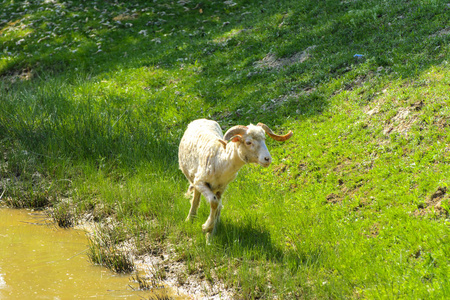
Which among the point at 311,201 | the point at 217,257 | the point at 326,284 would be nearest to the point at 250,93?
the point at 311,201

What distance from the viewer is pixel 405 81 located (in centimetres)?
1027

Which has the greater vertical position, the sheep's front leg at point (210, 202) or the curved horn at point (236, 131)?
the curved horn at point (236, 131)

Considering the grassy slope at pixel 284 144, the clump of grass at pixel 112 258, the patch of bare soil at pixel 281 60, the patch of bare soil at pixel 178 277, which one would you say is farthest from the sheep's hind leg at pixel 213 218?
the patch of bare soil at pixel 281 60

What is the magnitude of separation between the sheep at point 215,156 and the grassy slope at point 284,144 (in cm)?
47

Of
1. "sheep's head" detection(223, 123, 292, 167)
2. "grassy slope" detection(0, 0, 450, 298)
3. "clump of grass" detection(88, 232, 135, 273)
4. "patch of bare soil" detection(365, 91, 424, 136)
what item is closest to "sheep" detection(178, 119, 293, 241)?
"sheep's head" detection(223, 123, 292, 167)

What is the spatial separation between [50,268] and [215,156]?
314 centimetres

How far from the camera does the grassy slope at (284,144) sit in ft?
21.6

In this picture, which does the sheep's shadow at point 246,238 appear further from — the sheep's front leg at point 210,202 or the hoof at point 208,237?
the sheep's front leg at point 210,202

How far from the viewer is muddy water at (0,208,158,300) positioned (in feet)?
21.3

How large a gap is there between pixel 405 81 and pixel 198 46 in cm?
944

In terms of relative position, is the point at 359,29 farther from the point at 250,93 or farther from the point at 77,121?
the point at 77,121

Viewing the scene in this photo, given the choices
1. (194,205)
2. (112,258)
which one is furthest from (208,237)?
(112,258)

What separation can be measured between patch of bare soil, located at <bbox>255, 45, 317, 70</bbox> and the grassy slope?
0.21 meters

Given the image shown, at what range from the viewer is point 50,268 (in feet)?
23.5
